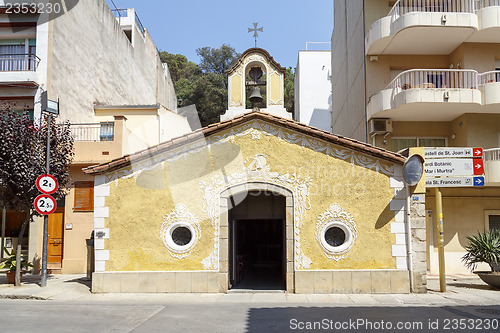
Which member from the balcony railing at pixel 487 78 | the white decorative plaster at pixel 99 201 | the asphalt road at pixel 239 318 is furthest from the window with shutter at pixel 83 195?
the balcony railing at pixel 487 78

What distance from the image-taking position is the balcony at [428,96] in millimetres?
16469

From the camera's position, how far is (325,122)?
35781mm

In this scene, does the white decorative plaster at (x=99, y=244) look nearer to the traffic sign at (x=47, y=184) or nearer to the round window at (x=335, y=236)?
the traffic sign at (x=47, y=184)

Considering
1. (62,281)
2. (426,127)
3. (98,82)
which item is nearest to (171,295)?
(62,281)

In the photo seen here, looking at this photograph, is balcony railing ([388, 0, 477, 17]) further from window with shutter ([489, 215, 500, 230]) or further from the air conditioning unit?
window with shutter ([489, 215, 500, 230])

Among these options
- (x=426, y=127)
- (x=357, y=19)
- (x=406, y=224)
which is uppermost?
(x=357, y=19)

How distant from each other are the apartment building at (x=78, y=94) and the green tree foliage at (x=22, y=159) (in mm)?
3312

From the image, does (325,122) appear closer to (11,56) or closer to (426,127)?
(426,127)

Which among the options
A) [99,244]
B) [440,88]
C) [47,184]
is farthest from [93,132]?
[440,88]

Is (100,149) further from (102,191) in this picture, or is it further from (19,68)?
(102,191)

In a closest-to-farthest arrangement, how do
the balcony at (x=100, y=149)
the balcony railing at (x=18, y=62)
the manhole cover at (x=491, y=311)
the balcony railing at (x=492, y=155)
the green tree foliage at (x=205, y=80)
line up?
the manhole cover at (x=491, y=311)
the balcony railing at (x=492, y=155)
the balcony at (x=100, y=149)
the balcony railing at (x=18, y=62)
the green tree foliage at (x=205, y=80)

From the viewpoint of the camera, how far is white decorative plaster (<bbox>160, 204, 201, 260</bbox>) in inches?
504

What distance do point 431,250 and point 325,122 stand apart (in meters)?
19.9

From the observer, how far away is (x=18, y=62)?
1873cm
